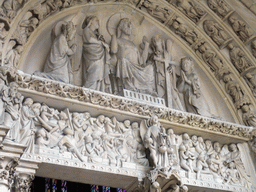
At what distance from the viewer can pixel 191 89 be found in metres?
7.95

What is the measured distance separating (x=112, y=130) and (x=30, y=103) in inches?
54.4

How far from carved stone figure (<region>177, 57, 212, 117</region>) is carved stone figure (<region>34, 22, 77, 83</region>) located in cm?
223

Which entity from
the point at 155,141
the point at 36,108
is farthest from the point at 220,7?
the point at 36,108

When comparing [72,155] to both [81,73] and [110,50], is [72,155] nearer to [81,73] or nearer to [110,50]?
[81,73]

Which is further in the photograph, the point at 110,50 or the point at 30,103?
the point at 110,50

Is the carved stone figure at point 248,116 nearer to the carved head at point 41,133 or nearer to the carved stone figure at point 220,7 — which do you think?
the carved stone figure at point 220,7

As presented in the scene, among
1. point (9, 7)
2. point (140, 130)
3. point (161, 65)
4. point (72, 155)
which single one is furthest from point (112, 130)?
point (9, 7)

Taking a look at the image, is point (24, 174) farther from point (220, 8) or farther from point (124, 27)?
point (220, 8)

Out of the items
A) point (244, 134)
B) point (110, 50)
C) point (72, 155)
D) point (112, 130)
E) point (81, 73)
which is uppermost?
point (110, 50)

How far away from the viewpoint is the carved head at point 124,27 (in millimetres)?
7809

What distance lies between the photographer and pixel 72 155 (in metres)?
6.06

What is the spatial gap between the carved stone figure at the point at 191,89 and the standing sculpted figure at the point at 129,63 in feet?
2.43

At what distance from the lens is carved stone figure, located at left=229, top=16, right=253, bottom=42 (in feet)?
26.3

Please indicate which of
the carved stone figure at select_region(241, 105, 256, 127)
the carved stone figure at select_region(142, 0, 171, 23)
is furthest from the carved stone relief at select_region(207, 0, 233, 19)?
the carved stone figure at select_region(241, 105, 256, 127)
